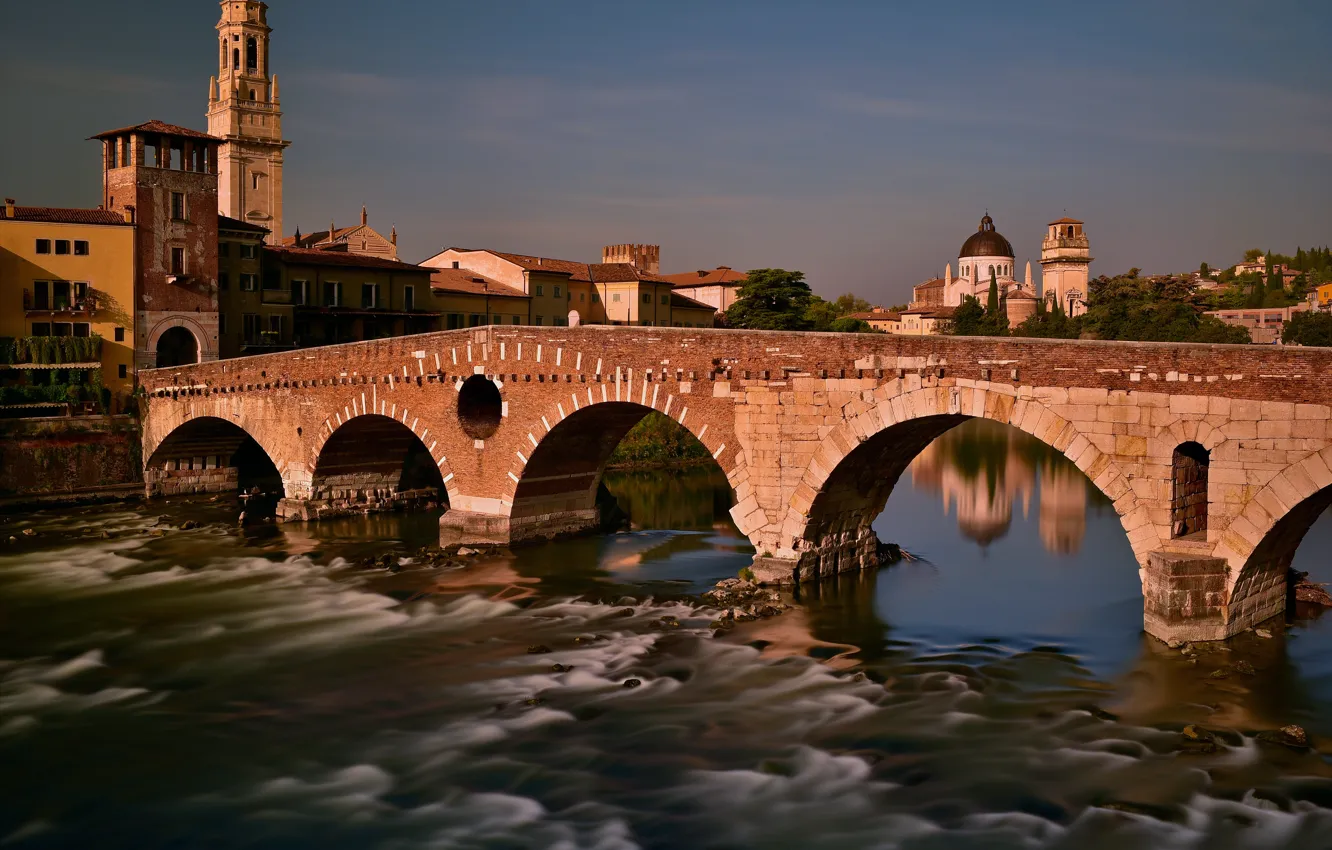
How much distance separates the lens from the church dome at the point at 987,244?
131m

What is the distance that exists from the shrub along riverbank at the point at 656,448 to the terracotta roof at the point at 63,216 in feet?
61.1

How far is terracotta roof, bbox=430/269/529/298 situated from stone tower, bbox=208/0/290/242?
2291cm

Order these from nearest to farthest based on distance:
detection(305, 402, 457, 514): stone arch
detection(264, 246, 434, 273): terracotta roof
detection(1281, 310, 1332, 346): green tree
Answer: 1. detection(305, 402, 457, 514): stone arch
2. detection(264, 246, 434, 273): terracotta roof
3. detection(1281, 310, 1332, 346): green tree

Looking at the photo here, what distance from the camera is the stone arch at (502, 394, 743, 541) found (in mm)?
25703

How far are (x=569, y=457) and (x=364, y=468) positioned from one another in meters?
8.18

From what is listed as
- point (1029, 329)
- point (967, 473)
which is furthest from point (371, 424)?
point (1029, 329)

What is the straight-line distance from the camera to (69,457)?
37.0 metres

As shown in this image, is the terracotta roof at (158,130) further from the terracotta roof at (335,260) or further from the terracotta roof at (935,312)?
the terracotta roof at (935,312)

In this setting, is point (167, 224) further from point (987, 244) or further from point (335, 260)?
point (987, 244)

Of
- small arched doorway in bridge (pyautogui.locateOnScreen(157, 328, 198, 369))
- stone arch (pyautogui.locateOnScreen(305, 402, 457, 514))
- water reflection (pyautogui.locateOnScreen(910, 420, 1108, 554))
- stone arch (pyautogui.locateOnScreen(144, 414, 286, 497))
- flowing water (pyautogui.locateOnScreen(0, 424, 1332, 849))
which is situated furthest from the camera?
small arched doorway in bridge (pyautogui.locateOnScreen(157, 328, 198, 369))

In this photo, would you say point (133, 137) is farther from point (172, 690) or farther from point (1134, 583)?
point (1134, 583)

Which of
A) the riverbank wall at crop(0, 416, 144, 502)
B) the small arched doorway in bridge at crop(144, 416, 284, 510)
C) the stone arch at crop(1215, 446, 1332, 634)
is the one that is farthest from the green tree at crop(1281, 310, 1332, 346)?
the riverbank wall at crop(0, 416, 144, 502)

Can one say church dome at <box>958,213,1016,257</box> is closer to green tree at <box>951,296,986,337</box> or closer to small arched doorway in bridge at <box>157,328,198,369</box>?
green tree at <box>951,296,986,337</box>

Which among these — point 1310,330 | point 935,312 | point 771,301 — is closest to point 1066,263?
point 935,312
